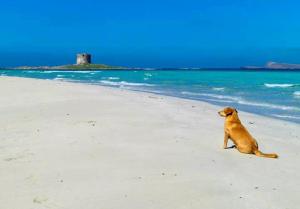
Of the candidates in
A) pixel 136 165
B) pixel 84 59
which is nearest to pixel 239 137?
pixel 136 165

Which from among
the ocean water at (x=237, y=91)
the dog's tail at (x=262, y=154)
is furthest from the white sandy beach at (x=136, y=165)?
the ocean water at (x=237, y=91)

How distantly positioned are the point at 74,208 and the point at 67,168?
4.18ft

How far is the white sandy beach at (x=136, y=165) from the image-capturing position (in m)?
4.46

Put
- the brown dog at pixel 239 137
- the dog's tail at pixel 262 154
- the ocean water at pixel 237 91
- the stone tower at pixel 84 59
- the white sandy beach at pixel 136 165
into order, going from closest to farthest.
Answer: the white sandy beach at pixel 136 165 → the dog's tail at pixel 262 154 → the brown dog at pixel 239 137 → the ocean water at pixel 237 91 → the stone tower at pixel 84 59

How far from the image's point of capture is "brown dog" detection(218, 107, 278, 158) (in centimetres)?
680

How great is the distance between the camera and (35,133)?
7.42m

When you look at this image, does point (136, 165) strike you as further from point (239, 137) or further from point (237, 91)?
point (237, 91)

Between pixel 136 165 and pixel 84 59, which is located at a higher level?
pixel 136 165

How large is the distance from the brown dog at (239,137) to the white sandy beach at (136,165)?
0.51ft

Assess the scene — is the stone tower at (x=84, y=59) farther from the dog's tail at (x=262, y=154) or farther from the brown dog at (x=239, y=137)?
the dog's tail at (x=262, y=154)

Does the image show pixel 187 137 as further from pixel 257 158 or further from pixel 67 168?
pixel 67 168

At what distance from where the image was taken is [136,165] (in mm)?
5613

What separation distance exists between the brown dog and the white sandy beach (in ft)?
0.51

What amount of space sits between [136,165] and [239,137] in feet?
7.06
